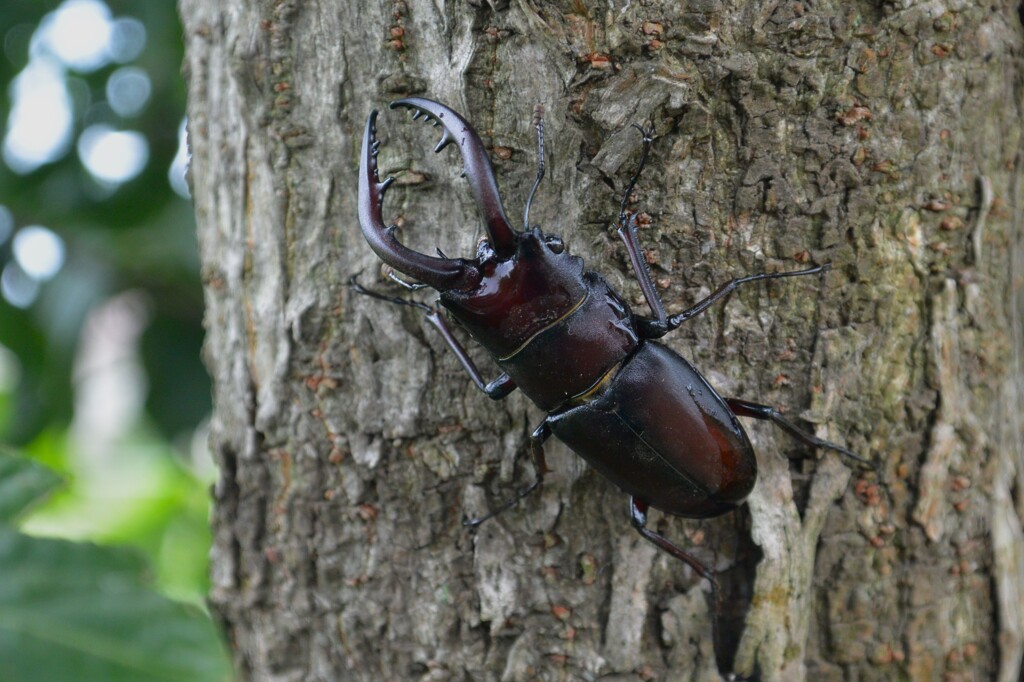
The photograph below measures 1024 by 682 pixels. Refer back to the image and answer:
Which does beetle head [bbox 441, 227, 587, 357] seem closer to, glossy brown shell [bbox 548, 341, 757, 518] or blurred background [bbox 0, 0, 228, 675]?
glossy brown shell [bbox 548, 341, 757, 518]

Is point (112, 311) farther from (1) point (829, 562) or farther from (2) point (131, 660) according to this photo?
(1) point (829, 562)

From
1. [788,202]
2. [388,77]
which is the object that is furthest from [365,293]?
[788,202]

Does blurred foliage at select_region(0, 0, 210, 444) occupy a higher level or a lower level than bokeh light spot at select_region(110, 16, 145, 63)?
lower

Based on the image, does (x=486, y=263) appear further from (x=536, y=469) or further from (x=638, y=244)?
(x=536, y=469)

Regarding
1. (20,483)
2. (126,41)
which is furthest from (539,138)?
(126,41)

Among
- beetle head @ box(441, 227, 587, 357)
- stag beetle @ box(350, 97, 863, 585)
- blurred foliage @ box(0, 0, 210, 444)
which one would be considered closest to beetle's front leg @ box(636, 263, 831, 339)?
stag beetle @ box(350, 97, 863, 585)
